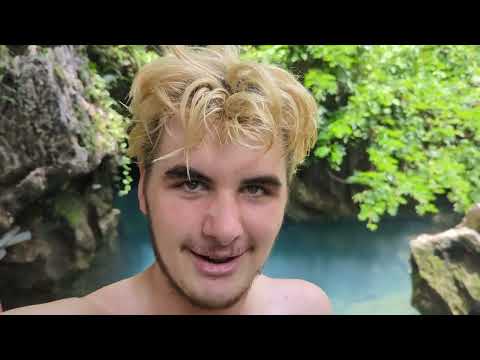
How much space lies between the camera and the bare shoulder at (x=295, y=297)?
3.47 feet

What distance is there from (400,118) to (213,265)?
1721 mm

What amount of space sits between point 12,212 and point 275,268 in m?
1.33

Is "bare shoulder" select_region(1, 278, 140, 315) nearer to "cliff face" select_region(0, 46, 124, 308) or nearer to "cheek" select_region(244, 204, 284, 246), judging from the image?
"cheek" select_region(244, 204, 284, 246)

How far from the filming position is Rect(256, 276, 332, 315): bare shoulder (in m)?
1.06

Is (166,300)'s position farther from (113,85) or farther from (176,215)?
(113,85)

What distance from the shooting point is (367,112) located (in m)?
2.23

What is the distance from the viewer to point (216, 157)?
789mm

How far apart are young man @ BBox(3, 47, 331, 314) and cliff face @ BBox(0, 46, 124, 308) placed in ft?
3.42

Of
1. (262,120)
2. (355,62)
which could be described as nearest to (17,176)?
(262,120)

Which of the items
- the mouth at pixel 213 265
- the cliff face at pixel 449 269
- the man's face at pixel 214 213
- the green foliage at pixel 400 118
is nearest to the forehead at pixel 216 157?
the man's face at pixel 214 213

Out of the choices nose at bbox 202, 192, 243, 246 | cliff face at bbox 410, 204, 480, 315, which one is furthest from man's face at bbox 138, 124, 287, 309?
cliff face at bbox 410, 204, 480, 315

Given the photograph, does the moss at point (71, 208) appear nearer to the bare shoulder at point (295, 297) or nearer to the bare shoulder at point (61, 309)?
the bare shoulder at point (61, 309)
